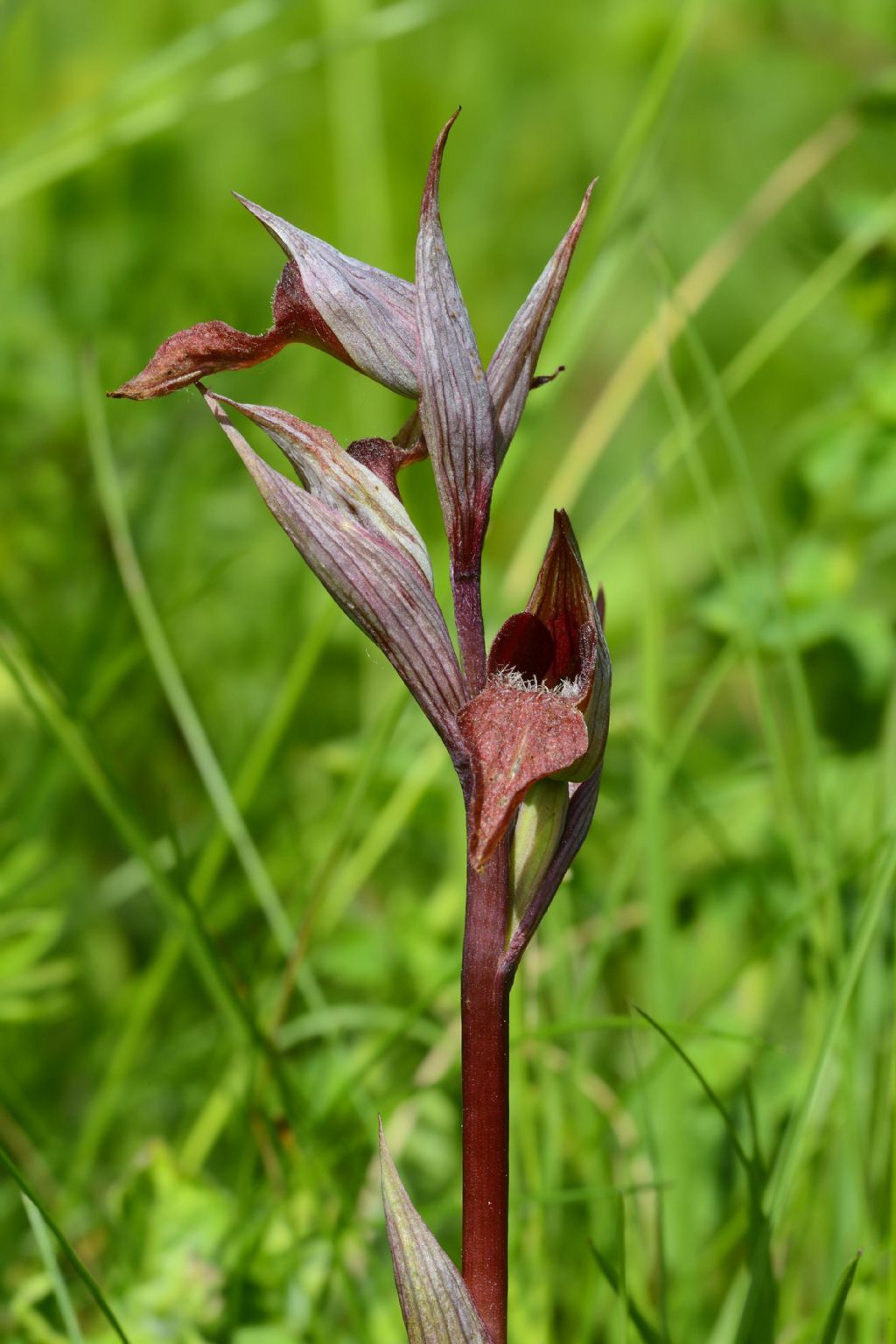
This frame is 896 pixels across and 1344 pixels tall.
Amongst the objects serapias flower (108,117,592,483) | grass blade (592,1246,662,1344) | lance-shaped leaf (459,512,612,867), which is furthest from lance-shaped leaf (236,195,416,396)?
grass blade (592,1246,662,1344)

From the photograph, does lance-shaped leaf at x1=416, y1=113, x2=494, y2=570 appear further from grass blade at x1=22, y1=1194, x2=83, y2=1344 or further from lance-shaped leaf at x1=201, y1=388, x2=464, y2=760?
grass blade at x1=22, y1=1194, x2=83, y2=1344

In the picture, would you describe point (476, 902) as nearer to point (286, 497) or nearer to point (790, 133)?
point (286, 497)

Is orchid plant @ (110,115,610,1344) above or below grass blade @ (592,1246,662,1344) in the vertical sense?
above

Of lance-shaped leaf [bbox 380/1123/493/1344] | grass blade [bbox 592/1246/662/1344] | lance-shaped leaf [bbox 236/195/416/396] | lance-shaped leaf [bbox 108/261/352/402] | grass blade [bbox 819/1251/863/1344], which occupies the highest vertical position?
lance-shaped leaf [bbox 108/261/352/402]

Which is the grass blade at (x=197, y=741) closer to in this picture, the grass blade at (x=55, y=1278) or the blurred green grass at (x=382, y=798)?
the blurred green grass at (x=382, y=798)

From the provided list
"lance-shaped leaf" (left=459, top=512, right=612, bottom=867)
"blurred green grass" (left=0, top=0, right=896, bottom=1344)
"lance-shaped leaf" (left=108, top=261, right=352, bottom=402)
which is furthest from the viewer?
"blurred green grass" (left=0, top=0, right=896, bottom=1344)

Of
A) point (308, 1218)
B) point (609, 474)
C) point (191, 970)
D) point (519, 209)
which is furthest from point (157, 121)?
point (519, 209)

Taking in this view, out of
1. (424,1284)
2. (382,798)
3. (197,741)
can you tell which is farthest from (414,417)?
(382,798)
